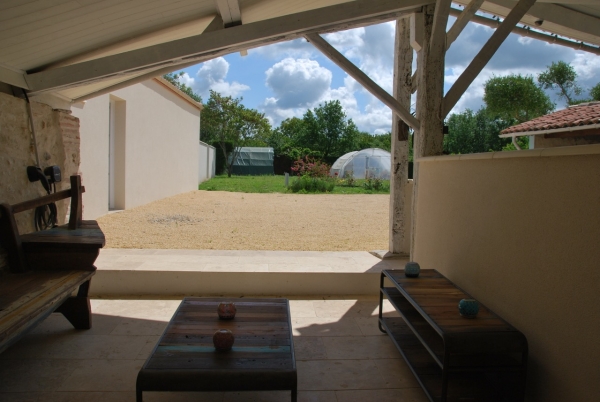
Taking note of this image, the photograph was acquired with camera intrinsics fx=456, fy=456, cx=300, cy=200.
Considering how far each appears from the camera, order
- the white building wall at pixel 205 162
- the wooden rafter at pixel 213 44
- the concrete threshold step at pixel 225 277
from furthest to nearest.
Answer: the white building wall at pixel 205 162 → the concrete threshold step at pixel 225 277 → the wooden rafter at pixel 213 44

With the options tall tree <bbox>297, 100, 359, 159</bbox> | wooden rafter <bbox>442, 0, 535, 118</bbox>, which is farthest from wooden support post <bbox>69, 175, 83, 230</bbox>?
tall tree <bbox>297, 100, 359, 159</bbox>

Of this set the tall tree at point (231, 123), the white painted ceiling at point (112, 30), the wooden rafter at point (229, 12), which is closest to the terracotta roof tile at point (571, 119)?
the white painted ceiling at point (112, 30)

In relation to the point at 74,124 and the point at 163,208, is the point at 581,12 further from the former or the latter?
the point at 163,208

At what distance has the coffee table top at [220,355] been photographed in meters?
1.96

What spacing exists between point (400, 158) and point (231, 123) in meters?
19.7

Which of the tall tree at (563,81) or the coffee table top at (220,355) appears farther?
the tall tree at (563,81)

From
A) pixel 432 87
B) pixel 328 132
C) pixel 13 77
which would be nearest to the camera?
pixel 13 77

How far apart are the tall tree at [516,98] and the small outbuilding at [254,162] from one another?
478 inches

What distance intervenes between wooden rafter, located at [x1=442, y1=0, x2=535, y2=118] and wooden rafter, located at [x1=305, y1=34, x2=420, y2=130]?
0.36 metres

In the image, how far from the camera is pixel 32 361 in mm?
2787

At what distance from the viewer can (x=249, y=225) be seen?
26.1 feet

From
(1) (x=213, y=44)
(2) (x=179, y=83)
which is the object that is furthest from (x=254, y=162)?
(1) (x=213, y=44)

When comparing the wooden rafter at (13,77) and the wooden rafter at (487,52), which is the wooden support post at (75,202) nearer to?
the wooden rafter at (13,77)

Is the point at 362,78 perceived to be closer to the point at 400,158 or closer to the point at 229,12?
the point at 229,12
